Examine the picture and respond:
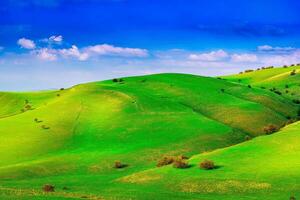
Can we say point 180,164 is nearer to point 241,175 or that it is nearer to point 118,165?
point 241,175

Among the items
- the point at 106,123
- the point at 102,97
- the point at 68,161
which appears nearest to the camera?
the point at 68,161

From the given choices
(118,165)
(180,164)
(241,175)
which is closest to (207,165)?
(180,164)

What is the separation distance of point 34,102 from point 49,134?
174ft

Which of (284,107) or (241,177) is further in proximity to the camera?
(284,107)

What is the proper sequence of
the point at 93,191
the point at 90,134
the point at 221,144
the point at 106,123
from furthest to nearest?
the point at 106,123
the point at 90,134
the point at 221,144
the point at 93,191

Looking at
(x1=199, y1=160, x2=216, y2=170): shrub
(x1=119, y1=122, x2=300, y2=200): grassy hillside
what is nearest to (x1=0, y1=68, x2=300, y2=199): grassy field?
(x1=119, y1=122, x2=300, y2=200): grassy hillside

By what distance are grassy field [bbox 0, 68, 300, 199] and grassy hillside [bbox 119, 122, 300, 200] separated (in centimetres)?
11

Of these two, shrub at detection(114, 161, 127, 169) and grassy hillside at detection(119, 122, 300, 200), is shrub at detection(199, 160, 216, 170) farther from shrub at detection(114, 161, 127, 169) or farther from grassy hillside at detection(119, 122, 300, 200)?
shrub at detection(114, 161, 127, 169)

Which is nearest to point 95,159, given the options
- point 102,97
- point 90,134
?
point 90,134

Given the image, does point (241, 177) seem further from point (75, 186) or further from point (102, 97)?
point (102, 97)

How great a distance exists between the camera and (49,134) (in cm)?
10044

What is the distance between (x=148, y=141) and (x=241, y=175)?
34.9m

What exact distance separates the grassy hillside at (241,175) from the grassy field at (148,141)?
0.11m

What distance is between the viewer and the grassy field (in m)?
56.9
